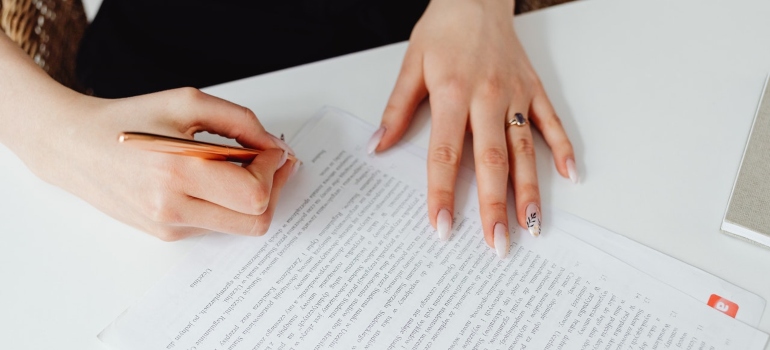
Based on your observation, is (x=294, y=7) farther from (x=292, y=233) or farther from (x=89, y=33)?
(x=292, y=233)

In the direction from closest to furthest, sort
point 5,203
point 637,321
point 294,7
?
1. point 637,321
2. point 5,203
3. point 294,7

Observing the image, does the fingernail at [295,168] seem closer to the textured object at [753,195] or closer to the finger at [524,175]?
the finger at [524,175]

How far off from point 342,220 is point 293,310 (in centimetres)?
11

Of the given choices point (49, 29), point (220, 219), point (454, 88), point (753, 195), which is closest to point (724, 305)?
point (753, 195)

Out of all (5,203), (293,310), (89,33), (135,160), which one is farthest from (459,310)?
(89,33)

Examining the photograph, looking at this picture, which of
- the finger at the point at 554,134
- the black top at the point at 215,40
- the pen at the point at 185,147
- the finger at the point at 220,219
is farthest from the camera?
the black top at the point at 215,40

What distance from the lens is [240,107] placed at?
0.59 meters

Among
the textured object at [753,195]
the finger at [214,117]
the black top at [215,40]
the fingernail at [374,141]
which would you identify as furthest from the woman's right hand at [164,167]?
the textured object at [753,195]

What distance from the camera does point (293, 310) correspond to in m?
0.54

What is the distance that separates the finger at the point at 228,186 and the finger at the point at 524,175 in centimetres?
25

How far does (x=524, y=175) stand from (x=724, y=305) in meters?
0.22

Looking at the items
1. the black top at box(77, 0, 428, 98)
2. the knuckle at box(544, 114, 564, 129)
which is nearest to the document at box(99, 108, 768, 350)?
the knuckle at box(544, 114, 564, 129)

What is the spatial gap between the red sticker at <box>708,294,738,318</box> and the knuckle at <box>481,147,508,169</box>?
22 cm

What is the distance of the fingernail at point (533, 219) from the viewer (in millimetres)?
598
